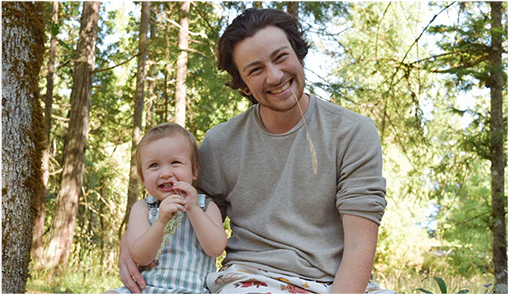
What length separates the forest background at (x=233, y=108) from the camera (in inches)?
254

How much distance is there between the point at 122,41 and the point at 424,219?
38.2ft

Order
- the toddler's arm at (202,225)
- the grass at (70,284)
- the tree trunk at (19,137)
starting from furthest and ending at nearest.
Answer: the grass at (70,284), the tree trunk at (19,137), the toddler's arm at (202,225)

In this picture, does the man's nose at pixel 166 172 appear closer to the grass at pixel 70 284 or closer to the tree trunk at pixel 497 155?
the grass at pixel 70 284

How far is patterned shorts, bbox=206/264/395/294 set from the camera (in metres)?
2.11

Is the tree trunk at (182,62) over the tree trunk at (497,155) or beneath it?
over

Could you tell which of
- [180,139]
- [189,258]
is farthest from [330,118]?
[189,258]

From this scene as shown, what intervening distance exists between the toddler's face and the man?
24 centimetres

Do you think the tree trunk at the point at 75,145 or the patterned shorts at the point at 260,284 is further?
the tree trunk at the point at 75,145

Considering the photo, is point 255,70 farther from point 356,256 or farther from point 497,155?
point 497,155

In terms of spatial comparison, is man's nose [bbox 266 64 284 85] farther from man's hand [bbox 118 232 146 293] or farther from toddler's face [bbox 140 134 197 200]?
man's hand [bbox 118 232 146 293]

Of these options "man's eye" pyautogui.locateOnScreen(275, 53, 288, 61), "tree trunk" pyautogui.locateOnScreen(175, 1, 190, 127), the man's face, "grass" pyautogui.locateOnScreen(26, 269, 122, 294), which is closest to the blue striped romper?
the man's face

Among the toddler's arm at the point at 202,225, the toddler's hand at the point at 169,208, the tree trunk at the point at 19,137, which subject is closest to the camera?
the toddler's hand at the point at 169,208

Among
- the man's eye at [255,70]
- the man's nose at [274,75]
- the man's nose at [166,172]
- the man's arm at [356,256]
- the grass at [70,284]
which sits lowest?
the grass at [70,284]

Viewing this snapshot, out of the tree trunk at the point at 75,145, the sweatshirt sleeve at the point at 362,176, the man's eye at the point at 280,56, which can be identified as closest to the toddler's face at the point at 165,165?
the man's eye at the point at 280,56
